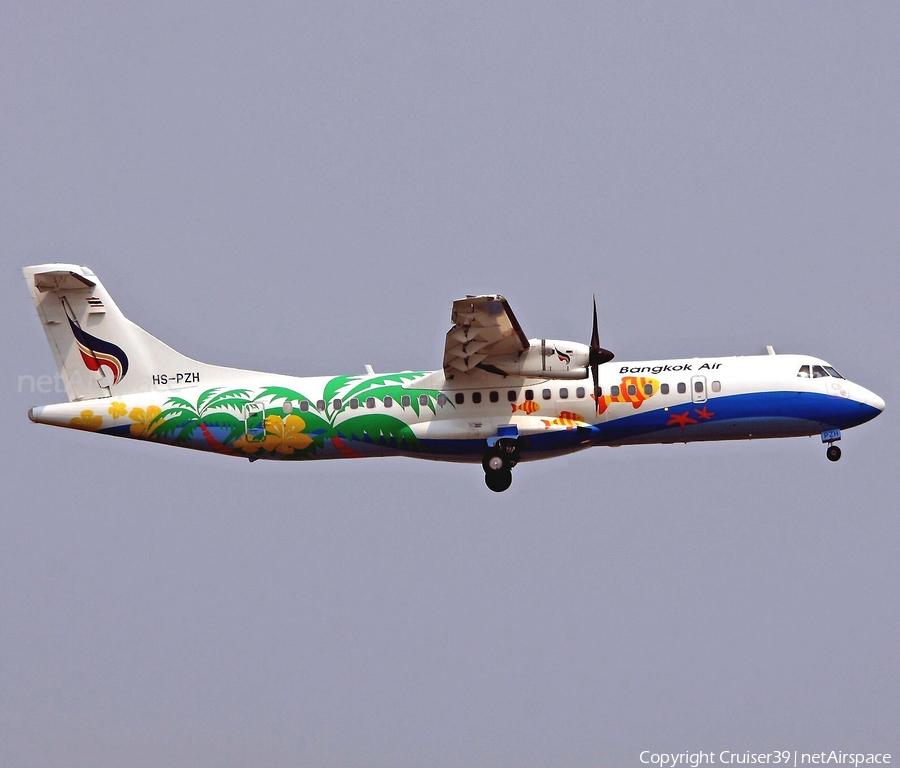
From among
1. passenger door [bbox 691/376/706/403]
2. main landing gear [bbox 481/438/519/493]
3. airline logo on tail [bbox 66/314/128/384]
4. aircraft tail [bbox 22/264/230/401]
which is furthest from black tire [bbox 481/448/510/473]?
airline logo on tail [bbox 66/314/128/384]

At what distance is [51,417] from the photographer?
20406 millimetres

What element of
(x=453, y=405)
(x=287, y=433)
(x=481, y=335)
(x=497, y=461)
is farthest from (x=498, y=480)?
(x=287, y=433)

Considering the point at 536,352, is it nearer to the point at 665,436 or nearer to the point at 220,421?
the point at 665,436

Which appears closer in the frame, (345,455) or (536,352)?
(536,352)

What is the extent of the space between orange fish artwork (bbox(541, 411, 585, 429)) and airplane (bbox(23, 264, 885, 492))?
0.02 metres

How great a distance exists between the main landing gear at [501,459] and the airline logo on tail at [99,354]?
24.5 feet

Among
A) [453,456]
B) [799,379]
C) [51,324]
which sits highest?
[51,324]

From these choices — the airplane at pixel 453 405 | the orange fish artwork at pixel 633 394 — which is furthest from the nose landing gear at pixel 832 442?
the orange fish artwork at pixel 633 394

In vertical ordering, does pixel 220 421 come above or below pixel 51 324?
below

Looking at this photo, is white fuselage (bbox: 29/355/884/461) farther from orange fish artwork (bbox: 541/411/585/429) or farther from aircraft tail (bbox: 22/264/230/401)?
aircraft tail (bbox: 22/264/230/401)

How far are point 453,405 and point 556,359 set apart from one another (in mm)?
2327

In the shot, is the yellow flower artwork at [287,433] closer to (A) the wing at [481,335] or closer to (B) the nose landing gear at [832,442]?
(A) the wing at [481,335]

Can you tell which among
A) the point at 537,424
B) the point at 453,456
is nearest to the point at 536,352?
the point at 537,424

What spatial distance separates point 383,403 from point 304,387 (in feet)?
5.33
